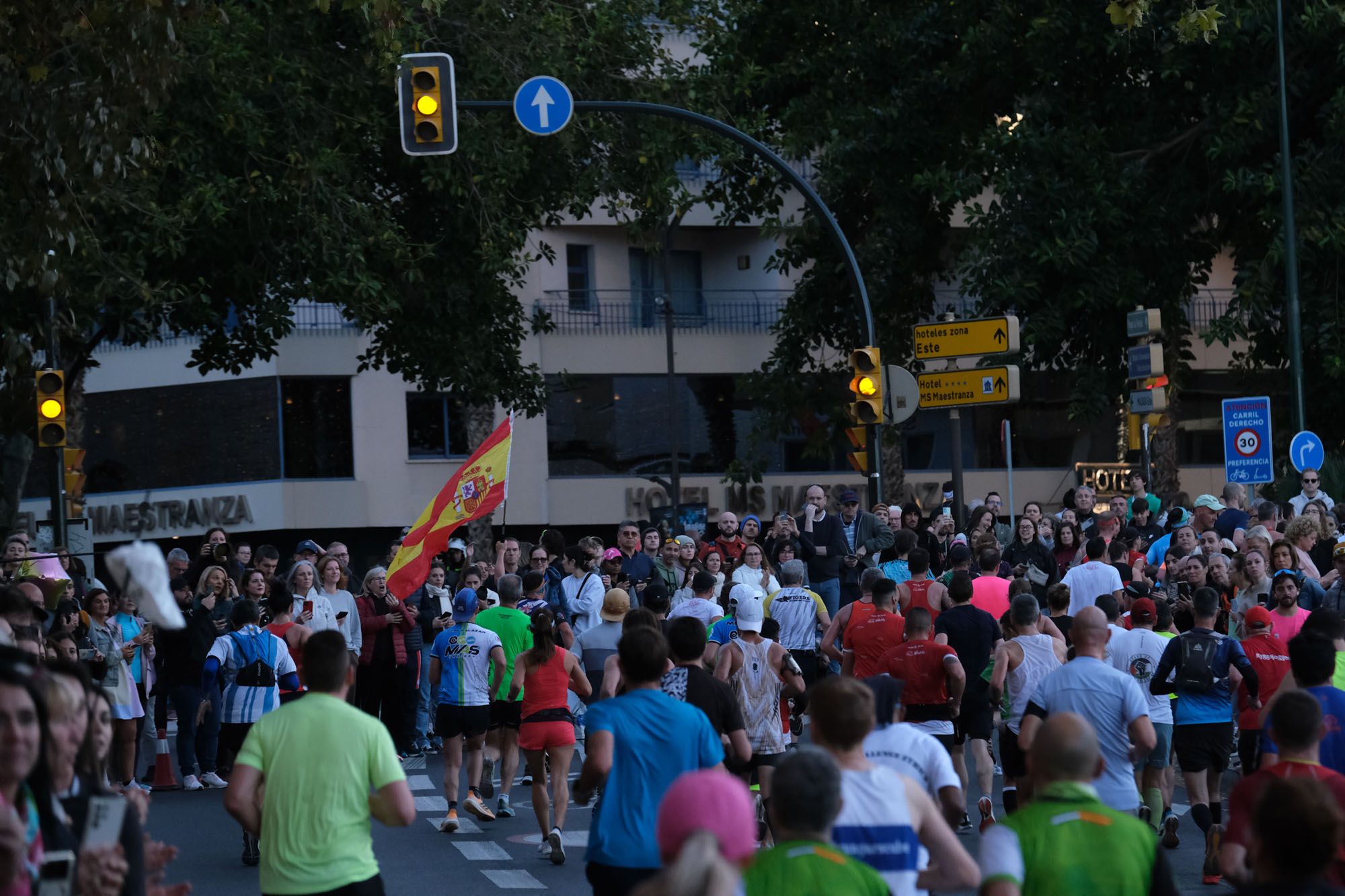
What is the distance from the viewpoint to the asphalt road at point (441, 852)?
11.0 meters

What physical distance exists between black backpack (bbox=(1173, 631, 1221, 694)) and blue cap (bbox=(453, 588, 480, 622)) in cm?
653

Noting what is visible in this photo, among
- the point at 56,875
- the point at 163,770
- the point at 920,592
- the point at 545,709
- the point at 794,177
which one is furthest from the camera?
the point at 794,177

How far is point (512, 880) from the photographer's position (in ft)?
36.5

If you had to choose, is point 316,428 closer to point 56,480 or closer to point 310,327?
point 310,327

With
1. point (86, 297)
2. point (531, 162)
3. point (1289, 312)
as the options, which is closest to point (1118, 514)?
point (1289, 312)

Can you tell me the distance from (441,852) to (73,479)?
406 inches

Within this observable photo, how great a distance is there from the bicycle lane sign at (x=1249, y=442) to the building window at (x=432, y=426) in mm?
22749

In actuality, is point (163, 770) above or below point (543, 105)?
below

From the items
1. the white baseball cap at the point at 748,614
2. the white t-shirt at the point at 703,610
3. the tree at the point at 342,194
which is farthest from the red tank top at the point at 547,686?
the tree at the point at 342,194

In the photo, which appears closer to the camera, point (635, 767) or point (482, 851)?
point (635, 767)

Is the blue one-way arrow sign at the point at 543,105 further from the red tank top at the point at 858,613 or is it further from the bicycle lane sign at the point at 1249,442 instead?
the bicycle lane sign at the point at 1249,442

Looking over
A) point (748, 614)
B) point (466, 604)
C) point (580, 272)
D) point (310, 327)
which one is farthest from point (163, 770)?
point (580, 272)

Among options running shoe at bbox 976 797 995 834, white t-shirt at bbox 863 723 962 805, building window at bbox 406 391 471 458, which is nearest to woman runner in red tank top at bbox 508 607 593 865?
running shoe at bbox 976 797 995 834

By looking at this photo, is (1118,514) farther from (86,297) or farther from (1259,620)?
(86,297)
